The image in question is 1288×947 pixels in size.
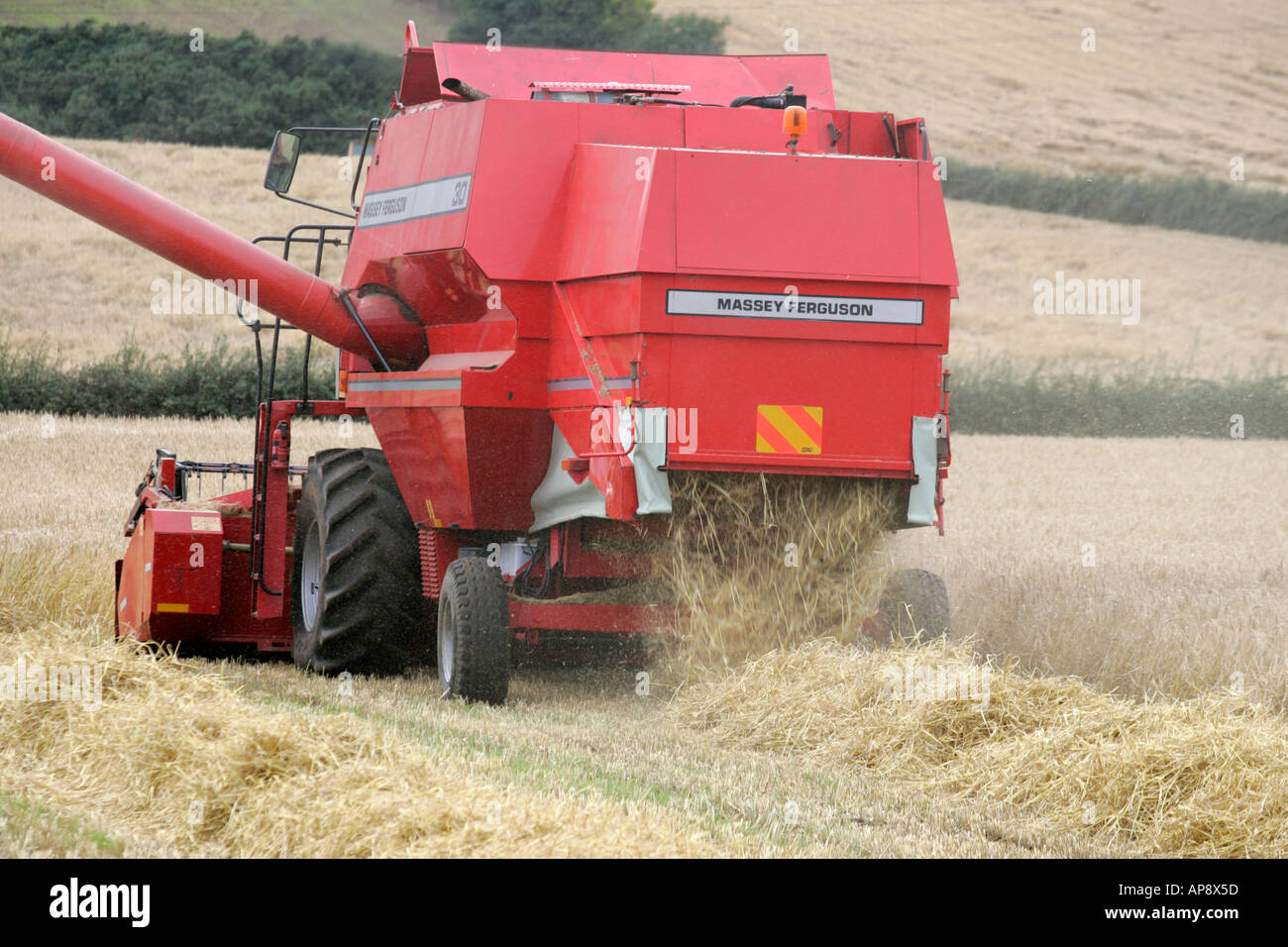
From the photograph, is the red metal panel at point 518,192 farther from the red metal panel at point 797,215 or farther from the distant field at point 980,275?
the distant field at point 980,275

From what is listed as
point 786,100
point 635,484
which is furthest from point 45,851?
point 786,100

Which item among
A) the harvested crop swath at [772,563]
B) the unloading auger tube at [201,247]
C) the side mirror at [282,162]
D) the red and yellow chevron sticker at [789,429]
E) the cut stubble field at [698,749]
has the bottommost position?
the cut stubble field at [698,749]

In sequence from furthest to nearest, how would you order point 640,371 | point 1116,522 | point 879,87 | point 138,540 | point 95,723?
point 879,87
point 1116,522
point 138,540
point 640,371
point 95,723

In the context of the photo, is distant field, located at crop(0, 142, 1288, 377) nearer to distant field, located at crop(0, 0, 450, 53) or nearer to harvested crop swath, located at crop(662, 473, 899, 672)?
distant field, located at crop(0, 0, 450, 53)

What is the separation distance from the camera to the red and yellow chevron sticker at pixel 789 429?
22.5 ft

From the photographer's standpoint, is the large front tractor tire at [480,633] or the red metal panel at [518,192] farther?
the red metal panel at [518,192]

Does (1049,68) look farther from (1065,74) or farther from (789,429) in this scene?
(789,429)

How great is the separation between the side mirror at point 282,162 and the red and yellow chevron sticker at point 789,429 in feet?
9.68

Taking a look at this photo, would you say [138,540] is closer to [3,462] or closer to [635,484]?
[635,484]

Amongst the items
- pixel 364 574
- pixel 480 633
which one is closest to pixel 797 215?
pixel 480 633

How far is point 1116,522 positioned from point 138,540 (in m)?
9.48

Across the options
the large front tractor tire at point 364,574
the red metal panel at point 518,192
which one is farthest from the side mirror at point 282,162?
the large front tractor tire at point 364,574

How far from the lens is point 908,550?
12.1 m

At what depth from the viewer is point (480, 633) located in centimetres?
700
